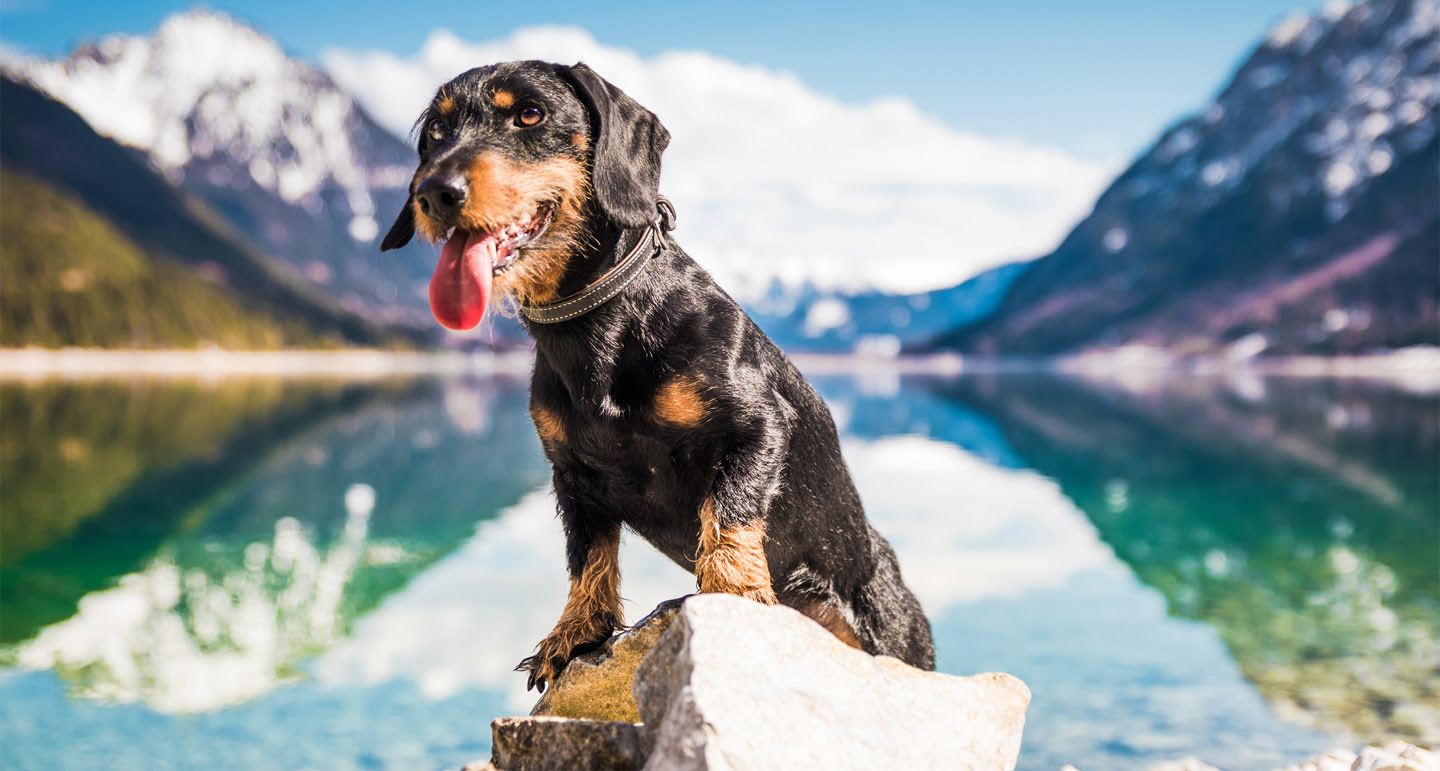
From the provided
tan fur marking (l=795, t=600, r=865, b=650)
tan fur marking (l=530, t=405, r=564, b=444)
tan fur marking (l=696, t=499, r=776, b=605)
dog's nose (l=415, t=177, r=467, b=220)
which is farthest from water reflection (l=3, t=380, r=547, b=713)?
dog's nose (l=415, t=177, r=467, b=220)

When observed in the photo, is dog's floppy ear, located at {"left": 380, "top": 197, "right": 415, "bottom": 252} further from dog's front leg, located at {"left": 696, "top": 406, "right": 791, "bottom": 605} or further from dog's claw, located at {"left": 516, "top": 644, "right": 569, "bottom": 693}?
dog's claw, located at {"left": 516, "top": 644, "right": 569, "bottom": 693}

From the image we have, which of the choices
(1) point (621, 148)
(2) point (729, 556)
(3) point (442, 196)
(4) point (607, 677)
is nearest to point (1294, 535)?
(4) point (607, 677)

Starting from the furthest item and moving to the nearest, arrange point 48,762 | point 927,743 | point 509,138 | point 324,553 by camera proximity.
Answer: point 324,553 < point 48,762 < point 927,743 < point 509,138

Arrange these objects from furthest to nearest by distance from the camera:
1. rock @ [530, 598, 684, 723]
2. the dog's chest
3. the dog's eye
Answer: rock @ [530, 598, 684, 723] → the dog's eye → the dog's chest

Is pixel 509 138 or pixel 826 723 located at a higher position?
pixel 509 138

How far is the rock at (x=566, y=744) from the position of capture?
492cm

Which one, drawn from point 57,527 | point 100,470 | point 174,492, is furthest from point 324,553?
point 100,470

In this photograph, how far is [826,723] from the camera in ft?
14.8

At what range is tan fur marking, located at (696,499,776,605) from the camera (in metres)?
4.40

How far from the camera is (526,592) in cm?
2312

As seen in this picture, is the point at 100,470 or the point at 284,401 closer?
the point at 100,470

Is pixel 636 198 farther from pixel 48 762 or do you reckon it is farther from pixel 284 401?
pixel 284 401

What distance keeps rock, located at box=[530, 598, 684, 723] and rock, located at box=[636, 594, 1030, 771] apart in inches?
21.9

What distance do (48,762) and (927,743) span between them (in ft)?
47.7
